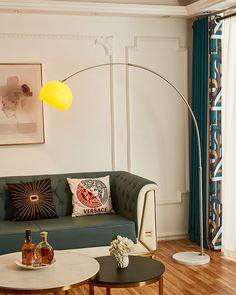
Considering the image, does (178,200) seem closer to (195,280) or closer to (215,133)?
(215,133)

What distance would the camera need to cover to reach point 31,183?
5.24m

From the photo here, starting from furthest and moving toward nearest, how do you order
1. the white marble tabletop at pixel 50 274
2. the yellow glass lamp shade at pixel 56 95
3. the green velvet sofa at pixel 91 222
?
1. the green velvet sofa at pixel 91 222
2. the yellow glass lamp shade at pixel 56 95
3. the white marble tabletop at pixel 50 274

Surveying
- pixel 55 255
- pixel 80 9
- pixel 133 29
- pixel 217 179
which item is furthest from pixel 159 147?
pixel 55 255

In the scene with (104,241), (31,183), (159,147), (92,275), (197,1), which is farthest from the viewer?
(159,147)

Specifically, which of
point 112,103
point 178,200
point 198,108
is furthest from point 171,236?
point 112,103

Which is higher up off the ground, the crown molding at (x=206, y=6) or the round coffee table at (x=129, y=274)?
the crown molding at (x=206, y=6)

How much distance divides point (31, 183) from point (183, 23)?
7.66ft

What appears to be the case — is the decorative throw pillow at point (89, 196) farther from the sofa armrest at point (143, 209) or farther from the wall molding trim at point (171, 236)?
the wall molding trim at point (171, 236)

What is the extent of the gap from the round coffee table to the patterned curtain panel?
188 cm

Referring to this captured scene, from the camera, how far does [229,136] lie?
18.1ft

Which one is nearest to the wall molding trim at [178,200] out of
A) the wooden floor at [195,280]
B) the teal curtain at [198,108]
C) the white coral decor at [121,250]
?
the teal curtain at [198,108]

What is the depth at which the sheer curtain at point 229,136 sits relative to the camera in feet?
17.8

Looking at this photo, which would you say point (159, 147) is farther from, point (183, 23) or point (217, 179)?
point (183, 23)

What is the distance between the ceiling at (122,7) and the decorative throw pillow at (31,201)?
1612 mm
